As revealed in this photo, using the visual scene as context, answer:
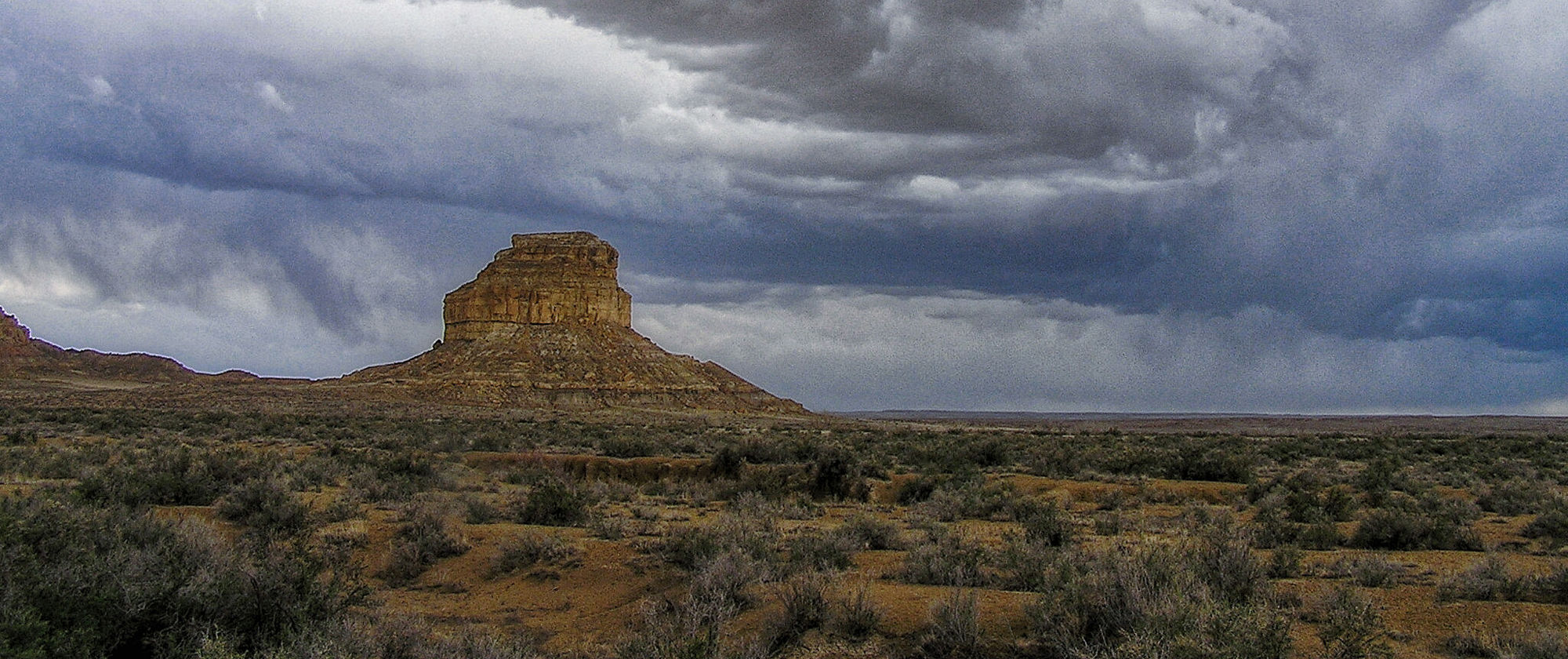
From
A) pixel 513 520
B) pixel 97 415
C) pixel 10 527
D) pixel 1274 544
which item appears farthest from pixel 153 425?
pixel 1274 544

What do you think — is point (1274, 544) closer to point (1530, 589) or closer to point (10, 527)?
point (1530, 589)

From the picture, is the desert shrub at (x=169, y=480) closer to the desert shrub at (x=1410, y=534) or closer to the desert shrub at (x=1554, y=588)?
the desert shrub at (x=1554, y=588)

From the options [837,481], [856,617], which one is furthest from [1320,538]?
A: [837,481]

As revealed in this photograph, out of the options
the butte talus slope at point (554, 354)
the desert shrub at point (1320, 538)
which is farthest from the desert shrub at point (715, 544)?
the butte talus slope at point (554, 354)

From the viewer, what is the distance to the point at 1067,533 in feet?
41.7

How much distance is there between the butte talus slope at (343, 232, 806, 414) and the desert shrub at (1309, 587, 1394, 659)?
261 ft

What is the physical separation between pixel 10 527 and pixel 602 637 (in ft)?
15.6

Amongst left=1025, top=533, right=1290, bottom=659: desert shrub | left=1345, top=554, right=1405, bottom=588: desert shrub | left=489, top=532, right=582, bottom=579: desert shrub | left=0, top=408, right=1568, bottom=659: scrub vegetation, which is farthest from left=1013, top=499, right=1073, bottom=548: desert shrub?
left=489, top=532, right=582, bottom=579: desert shrub

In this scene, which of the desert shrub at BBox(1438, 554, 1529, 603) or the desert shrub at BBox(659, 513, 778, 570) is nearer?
the desert shrub at BBox(1438, 554, 1529, 603)

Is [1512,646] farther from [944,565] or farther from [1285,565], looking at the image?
[944,565]

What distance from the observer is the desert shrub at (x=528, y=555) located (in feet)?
39.8

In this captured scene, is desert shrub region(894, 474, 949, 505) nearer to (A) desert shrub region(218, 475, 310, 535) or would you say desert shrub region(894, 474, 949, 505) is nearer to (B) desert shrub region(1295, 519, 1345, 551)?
(B) desert shrub region(1295, 519, 1345, 551)

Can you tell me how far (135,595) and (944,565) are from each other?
7.19 m

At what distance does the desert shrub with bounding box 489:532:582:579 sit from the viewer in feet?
39.8
